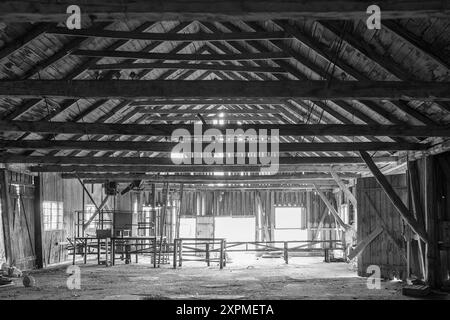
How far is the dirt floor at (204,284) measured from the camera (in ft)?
37.7

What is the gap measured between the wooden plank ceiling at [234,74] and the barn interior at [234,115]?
29 millimetres

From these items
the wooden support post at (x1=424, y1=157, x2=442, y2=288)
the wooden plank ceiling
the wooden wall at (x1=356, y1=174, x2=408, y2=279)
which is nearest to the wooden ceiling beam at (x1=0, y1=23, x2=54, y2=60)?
the wooden plank ceiling

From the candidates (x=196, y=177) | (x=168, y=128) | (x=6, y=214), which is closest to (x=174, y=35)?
(x=168, y=128)

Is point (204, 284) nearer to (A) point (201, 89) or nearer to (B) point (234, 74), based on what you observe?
(B) point (234, 74)

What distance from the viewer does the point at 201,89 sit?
8.38 m

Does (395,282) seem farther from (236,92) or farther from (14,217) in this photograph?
(14,217)

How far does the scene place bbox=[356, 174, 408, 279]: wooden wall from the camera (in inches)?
575

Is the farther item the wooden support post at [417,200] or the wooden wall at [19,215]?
the wooden wall at [19,215]

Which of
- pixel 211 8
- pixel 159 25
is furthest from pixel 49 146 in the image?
pixel 211 8

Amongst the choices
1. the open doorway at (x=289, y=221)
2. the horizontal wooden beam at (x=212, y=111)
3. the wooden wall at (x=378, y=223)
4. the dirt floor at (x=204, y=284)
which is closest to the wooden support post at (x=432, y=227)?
the dirt floor at (x=204, y=284)

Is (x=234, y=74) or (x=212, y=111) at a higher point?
(x=234, y=74)

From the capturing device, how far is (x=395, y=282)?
1398cm

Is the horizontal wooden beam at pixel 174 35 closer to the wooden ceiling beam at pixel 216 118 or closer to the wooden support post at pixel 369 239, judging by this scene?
the wooden support post at pixel 369 239

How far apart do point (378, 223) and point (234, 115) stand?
23.3 ft
